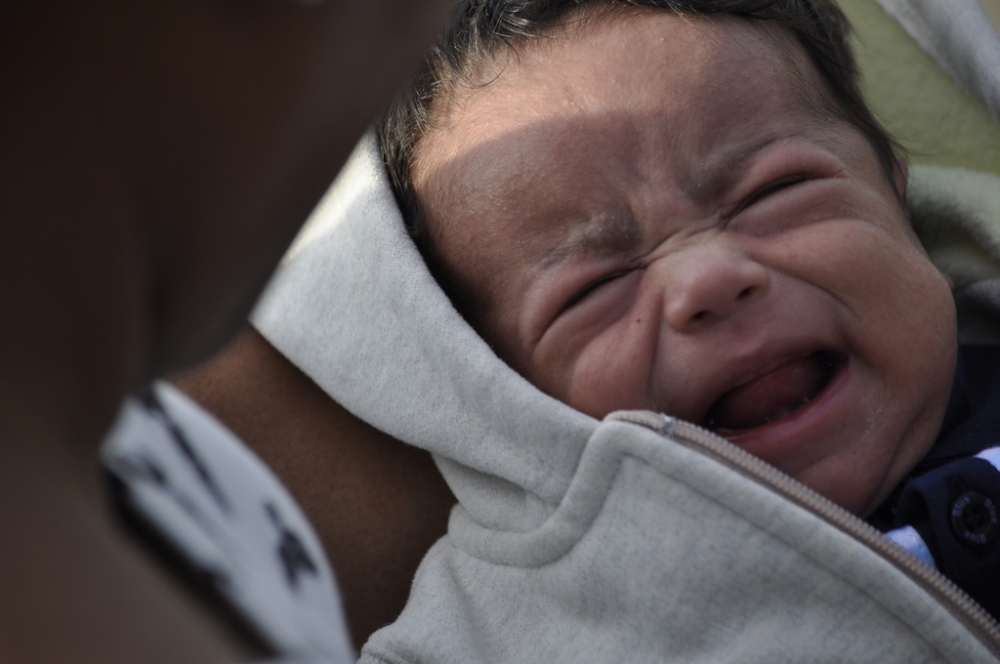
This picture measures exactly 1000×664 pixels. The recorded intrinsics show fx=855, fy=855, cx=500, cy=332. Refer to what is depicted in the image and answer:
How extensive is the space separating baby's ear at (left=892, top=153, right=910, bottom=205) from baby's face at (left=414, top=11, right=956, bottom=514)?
90mm

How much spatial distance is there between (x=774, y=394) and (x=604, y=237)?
249 millimetres

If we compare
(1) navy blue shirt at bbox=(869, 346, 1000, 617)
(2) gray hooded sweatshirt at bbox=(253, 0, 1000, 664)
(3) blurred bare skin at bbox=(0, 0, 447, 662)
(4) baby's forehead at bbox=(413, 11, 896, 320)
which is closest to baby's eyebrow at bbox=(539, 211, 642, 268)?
(4) baby's forehead at bbox=(413, 11, 896, 320)

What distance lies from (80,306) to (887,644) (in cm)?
71

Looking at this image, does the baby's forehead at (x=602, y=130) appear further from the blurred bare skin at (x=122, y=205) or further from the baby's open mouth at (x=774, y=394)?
the blurred bare skin at (x=122, y=205)

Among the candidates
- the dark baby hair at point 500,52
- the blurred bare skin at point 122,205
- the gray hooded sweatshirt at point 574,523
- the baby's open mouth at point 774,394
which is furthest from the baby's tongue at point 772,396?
the blurred bare skin at point 122,205

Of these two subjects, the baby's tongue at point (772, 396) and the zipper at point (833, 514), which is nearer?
the zipper at point (833, 514)

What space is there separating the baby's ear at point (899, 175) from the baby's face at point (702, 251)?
0.09m

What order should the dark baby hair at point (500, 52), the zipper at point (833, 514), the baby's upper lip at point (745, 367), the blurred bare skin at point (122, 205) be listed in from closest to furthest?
→ the blurred bare skin at point (122, 205) < the zipper at point (833, 514) < the baby's upper lip at point (745, 367) < the dark baby hair at point (500, 52)

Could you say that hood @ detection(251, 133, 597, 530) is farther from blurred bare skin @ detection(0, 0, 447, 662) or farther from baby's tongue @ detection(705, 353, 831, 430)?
blurred bare skin @ detection(0, 0, 447, 662)

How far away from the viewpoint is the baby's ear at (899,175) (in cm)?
114

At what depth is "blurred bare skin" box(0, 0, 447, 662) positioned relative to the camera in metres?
0.24

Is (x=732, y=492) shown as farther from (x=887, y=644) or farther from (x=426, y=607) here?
(x=426, y=607)

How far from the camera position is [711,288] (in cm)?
87

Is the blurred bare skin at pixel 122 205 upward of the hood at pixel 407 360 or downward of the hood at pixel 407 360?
upward
